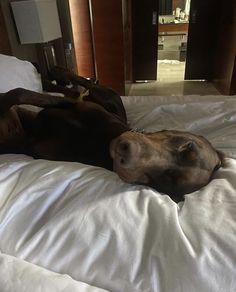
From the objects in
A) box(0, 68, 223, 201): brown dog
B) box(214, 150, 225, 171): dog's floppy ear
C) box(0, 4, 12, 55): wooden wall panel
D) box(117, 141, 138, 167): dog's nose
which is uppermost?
box(0, 4, 12, 55): wooden wall panel

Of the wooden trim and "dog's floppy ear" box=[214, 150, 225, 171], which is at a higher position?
"dog's floppy ear" box=[214, 150, 225, 171]

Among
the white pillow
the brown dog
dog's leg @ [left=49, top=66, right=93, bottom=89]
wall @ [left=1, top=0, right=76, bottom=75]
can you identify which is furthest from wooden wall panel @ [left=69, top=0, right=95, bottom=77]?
the brown dog

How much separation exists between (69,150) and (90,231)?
0.56 metres

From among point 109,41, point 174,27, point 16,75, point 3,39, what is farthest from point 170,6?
point 16,75

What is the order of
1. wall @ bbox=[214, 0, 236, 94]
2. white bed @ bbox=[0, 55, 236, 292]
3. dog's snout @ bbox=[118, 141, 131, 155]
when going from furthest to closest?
1. wall @ bbox=[214, 0, 236, 94]
2. dog's snout @ bbox=[118, 141, 131, 155]
3. white bed @ bbox=[0, 55, 236, 292]

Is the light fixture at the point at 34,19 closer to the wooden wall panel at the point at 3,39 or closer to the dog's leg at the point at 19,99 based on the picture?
the wooden wall panel at the point at 3,39

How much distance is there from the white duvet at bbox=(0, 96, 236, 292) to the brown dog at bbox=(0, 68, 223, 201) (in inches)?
4.0

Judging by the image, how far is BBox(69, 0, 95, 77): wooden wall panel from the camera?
3.48m

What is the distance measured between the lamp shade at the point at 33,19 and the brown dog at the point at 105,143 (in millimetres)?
846

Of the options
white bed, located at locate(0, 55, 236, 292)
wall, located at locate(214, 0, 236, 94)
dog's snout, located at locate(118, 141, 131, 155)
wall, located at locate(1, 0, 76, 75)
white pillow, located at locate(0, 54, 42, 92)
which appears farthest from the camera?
wall, located at locate(214, 0, 236, 94)

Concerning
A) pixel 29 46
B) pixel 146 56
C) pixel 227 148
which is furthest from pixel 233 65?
pixel 227 148

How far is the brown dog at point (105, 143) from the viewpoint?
87 centimetres

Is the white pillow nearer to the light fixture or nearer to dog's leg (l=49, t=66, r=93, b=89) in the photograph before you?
dog's leg (l=49, t=66, r=93, b=89)

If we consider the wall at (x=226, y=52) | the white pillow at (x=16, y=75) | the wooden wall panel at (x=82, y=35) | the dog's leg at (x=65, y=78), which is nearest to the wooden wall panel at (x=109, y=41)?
the wooden wall panel at (x=82, y=35)
